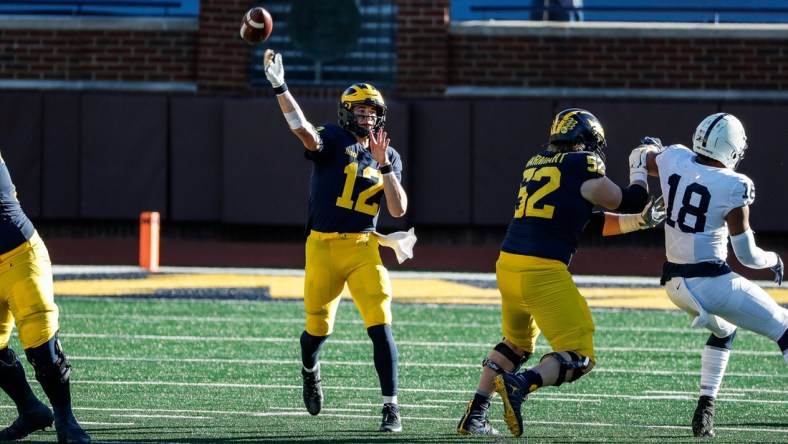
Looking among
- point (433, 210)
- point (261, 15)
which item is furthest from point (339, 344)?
point (433, 210)

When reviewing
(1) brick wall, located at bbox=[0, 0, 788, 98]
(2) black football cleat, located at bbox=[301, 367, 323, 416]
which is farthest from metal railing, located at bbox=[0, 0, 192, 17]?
(2) black football cleat, located at bbox=[301, 367, 323, 416]

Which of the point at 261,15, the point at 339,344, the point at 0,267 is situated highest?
the point at 261,15

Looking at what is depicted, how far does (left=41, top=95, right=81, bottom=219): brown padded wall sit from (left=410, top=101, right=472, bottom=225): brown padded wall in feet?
15.6

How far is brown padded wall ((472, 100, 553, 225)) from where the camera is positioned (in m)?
17.0

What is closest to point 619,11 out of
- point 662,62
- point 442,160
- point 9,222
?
point 662,62

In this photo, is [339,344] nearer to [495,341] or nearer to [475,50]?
[495,341]

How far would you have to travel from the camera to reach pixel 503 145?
17000 mm

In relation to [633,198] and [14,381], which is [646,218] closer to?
[633,198]

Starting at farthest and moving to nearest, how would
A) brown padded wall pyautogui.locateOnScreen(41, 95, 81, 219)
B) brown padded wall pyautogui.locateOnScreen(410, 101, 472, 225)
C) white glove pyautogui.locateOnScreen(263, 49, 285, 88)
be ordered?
brown padded wall pyautogui.locateOnScreen(41, 95, 81, 219) → brown padded wall pyautogui.locateOnScreen(410, 101, 472, 225) → white glove pyautogui.locateOnScreen(263, 49, 285, 88)

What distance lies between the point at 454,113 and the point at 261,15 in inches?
392

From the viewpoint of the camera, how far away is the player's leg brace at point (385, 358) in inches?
258

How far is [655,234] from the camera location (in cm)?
1747

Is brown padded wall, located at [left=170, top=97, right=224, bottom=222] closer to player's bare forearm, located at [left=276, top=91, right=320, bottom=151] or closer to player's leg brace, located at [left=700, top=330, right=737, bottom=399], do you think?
player's bare forearm, located at [left=276, top=91, right=320, bottom=151]

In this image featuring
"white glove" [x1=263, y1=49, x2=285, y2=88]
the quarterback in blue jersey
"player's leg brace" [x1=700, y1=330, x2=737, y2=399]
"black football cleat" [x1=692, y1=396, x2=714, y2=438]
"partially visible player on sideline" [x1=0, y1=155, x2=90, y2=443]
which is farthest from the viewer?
"white glove" [x1=263, y1=49, x2=285, y2=88]
